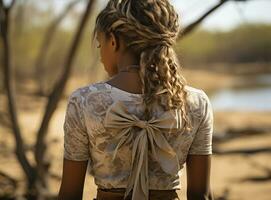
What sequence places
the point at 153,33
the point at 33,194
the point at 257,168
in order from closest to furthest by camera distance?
1. the point at 153,33
2. the point at 33,194
3. the point at 257,168

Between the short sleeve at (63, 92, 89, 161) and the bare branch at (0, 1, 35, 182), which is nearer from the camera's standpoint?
the short sleeve at (63, 92, 89, 161)

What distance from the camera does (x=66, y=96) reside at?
2616 cm

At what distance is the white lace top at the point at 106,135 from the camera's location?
1.91 metres

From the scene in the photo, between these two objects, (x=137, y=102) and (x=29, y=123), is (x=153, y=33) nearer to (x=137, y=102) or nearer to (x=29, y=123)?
(x=137, y=102)

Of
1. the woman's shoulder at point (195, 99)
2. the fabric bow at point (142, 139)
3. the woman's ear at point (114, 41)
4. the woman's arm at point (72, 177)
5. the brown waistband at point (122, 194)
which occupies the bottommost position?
the brown waistband at point (122, 194)

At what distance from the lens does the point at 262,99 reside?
111 ft

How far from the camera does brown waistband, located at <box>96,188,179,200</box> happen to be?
196cm

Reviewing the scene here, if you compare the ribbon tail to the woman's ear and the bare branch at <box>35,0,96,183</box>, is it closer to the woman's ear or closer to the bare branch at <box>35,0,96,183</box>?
the woman's ear

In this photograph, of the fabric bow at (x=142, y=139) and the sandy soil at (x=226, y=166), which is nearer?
the fabric bow at (x=142, y=139)

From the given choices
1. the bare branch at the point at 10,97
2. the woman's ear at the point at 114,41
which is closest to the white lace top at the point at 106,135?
the woman's ear at the point at 114,41

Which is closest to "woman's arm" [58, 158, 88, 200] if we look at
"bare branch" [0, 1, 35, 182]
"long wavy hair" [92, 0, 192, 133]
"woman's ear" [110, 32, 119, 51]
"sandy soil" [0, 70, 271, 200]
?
"long wavy hair" [92, 0, 192, 133]

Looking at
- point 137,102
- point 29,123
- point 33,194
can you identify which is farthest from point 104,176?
point 29,123

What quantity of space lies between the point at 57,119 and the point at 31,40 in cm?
1518

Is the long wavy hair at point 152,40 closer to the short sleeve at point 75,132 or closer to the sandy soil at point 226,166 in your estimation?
the short sleeve at point 75,132
